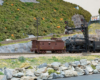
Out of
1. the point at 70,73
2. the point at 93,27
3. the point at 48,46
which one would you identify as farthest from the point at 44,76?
the point at 93,27

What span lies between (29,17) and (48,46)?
31265mm

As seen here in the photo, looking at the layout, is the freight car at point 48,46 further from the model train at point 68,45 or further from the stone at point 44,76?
the stone at point 44,76

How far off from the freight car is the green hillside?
1649cm

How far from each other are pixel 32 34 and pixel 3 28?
790cm

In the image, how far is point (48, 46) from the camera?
101ft

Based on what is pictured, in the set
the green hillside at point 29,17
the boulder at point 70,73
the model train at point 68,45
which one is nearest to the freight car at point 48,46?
the model train at point 68,45

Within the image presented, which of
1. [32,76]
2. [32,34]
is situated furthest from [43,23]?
[32,76]

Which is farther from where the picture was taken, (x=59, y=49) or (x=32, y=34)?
(x=32, y=34)

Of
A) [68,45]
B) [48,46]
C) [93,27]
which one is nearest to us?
[48,46]

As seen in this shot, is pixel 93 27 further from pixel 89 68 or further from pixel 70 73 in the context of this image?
pixel 70 73

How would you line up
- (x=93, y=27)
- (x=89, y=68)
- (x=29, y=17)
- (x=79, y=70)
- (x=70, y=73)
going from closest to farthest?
(x=70, y=73)
(x=79, y=70)
(x=89, y=68)
(x=29, y=17)
(x=93, y=27)

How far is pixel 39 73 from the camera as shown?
47.6 feet

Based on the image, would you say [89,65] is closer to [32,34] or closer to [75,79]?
[75,79]

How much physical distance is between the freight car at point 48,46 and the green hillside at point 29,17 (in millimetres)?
16490
